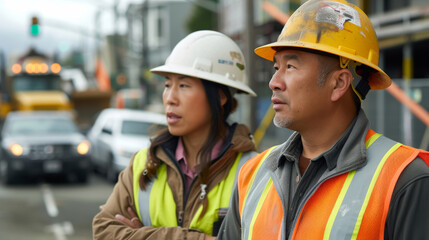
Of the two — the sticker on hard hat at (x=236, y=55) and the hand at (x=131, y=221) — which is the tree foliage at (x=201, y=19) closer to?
the sticker on hard hat at (x=236, y=55)

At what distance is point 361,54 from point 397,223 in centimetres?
63

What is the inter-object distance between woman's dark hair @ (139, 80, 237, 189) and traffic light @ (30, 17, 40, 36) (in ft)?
80.0

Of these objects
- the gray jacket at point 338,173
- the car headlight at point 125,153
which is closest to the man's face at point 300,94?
the gray jacket at point 338,173

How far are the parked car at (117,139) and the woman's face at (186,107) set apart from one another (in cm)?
1060

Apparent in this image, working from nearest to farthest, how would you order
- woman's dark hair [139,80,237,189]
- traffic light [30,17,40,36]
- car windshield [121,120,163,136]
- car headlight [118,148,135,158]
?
1. woman's dark hair [139,80,237,189]
2. car headlight [118,148,135,158]
3. car windshield [121,120,163,136]
4. traffic light [30,17,40,36]

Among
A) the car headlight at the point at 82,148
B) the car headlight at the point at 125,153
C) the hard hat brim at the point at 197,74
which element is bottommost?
the car headlight at the point at 125,153

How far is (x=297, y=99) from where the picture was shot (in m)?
2.25

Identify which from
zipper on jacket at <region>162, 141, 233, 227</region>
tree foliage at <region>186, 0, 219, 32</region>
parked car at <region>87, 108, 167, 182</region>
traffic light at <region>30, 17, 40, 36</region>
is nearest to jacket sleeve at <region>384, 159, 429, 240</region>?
zipper on jacket at <region>162, 141, 233, 227</region>

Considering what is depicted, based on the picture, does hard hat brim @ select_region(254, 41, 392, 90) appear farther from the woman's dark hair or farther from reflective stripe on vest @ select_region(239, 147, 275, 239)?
the woman's dark hair

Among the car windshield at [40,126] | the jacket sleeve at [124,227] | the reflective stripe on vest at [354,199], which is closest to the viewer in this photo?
the reflective stripe on vest at [354,199]

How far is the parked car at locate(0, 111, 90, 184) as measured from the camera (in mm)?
14000

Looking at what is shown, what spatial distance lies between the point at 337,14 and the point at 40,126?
1362 cm

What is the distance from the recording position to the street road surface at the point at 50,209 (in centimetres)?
950

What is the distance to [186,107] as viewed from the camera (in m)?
3.24
